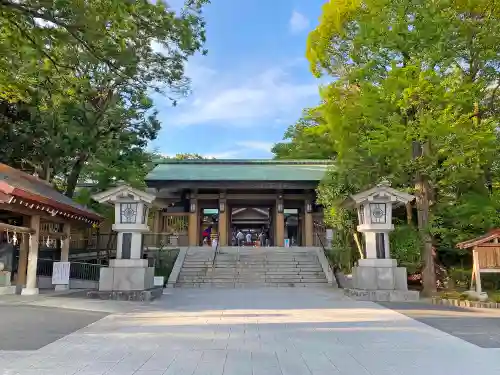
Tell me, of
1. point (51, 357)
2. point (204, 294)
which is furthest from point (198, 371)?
point (204, 294)

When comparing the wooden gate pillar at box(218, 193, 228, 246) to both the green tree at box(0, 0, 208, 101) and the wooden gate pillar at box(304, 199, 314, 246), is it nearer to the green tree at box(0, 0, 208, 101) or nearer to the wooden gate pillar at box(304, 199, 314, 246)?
the wooden gate pillar at box(304, 199, 314, 246)

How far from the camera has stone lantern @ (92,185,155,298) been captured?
36.2 feet

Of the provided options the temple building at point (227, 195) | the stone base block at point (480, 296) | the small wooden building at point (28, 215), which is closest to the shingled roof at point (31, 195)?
the small wooden building at point (28, 215)

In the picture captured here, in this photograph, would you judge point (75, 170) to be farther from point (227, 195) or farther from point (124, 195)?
point (227, 195)

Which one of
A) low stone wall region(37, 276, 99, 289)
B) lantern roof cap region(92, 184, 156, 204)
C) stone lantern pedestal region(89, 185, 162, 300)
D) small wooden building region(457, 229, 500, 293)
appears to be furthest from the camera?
low stone wall region(37, 276, 99, 289)

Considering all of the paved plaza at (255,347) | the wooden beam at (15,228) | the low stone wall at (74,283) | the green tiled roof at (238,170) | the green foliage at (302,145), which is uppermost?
the green foliage at (302,145)

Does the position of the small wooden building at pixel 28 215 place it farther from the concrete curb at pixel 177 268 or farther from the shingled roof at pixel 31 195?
the concrete curb at pixel 177 268

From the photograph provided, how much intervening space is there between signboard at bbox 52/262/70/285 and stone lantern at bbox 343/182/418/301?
935 centimetres

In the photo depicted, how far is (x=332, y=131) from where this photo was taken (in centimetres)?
1302

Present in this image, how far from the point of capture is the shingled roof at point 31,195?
1009cm

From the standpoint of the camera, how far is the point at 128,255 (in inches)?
446

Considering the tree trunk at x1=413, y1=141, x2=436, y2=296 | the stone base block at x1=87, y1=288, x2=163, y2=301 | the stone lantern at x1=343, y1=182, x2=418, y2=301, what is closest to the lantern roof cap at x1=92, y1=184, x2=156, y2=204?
the stone base block at x1=87, y1=288, x2=163, y2=301

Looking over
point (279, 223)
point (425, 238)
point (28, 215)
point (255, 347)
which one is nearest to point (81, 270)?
point (28, 215)

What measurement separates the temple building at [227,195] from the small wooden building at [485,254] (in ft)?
29.4
